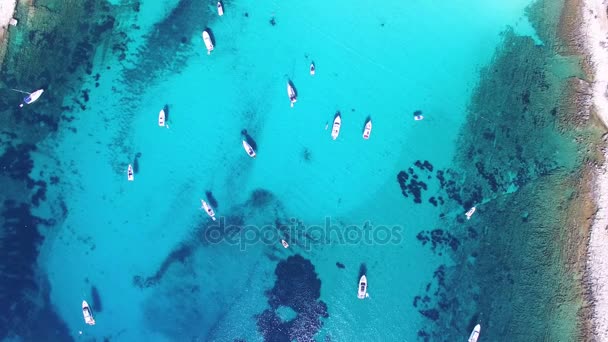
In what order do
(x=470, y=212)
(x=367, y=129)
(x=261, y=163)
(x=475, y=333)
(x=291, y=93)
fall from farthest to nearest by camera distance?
(x=261, y=163), (x=291, y=93), (x=367, y=129), (x=470, y=212), (x=475, y=333)

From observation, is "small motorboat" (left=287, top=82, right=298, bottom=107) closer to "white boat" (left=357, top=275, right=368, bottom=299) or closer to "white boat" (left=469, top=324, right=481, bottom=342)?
"white boat" (left=357, top=275, right=368, bottom=299)

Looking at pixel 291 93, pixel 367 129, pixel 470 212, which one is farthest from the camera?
pixel 291 93

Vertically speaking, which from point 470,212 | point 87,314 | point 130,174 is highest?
point 470,212

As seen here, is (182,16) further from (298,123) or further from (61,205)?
(61,205)

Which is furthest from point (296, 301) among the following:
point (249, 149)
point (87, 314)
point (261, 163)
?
point (87, 314)

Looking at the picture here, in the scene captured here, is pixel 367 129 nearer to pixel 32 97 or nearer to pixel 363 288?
pixel 363 288

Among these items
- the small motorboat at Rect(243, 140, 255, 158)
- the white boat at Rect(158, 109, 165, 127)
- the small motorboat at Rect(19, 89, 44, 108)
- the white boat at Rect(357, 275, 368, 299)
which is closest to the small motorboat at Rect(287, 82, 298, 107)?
the small motorboat at Rect(243, 140, 255, 158)

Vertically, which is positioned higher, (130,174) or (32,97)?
(130,174)

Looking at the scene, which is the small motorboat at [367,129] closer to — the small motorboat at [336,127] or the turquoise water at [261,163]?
the turquoise water at [261,163]

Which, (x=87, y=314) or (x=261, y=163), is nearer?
(x=87, y=314)
